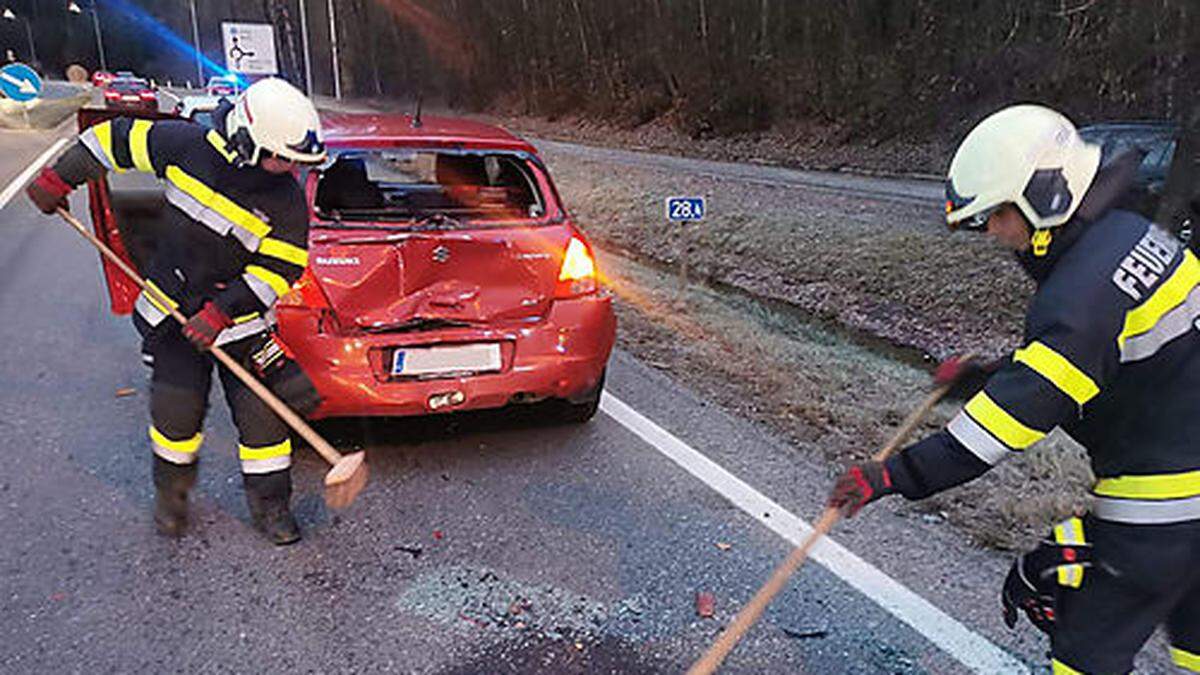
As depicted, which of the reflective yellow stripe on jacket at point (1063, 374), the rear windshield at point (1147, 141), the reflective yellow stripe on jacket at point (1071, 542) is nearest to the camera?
the reflective yellow stripe on jacket at point (1063, 374)

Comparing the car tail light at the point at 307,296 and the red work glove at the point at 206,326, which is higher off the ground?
the red work glove at the point at 206,326

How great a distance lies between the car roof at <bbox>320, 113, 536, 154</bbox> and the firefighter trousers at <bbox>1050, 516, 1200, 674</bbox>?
10.6 ft

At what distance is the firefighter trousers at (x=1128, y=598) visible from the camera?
1.86m

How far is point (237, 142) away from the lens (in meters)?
3.00

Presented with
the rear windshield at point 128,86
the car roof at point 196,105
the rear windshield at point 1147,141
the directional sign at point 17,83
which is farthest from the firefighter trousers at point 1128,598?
the rear windshield at point 128,86

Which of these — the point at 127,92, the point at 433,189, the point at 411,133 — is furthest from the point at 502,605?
the point at 127,92

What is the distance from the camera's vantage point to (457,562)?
10.5ft

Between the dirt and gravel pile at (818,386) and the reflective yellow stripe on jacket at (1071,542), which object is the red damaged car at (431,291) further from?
the reflective yellow stripe on jacket at (1071,542)

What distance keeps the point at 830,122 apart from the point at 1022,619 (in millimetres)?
23577

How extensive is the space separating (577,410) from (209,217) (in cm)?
207

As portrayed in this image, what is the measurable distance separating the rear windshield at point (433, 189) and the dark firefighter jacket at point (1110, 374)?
9.07 feet

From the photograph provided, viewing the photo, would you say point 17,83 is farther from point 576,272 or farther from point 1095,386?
point 1095,386

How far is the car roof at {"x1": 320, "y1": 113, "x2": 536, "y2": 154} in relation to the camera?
4152 millimetres

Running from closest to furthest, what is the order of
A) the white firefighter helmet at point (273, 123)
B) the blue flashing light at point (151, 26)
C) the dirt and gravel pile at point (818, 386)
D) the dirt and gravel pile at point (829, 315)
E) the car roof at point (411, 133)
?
the white firefighter helmet at point (273, 123)
the dirt and gravel pile at point (818, 386)
the dirt and gravel pile at point (829, 315)
the car roof at point (411, 133)
the blue flashing light at point (151, 26)
